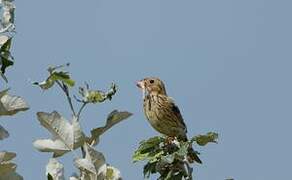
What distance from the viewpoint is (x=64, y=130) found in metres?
2.55

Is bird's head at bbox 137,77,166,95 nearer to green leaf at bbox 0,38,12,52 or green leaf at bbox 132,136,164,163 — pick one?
green leaf at bbox 132,136,164,163

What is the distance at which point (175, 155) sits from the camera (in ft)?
12.6

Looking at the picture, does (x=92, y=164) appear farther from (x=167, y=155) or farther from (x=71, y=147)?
(x=167, y=155)

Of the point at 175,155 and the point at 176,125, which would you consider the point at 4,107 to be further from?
the point at 176,125

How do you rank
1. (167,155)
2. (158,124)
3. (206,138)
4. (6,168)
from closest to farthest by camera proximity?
(6,168)
(167,155)
(206,138)
(158,124)

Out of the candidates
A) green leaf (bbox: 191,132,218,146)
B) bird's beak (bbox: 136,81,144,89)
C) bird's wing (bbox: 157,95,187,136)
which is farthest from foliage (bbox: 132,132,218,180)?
bird's beak (bbox: 136,81,144,89)

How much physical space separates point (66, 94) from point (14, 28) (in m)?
0.30

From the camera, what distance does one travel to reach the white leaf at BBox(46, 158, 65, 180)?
255 centimetres

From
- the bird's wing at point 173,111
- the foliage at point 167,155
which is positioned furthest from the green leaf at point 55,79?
the bird's wing at point 173,111

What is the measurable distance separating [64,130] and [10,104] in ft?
0.63

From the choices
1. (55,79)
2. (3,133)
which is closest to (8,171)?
(3,133)

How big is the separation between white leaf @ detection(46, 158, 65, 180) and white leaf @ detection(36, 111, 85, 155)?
6 centimetres

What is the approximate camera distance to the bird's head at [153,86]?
34.7ft

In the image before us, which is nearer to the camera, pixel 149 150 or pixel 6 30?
pixel 6 30
